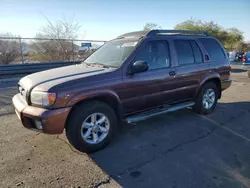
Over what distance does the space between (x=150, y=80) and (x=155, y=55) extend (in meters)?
0.58

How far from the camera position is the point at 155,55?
4055 millimetres

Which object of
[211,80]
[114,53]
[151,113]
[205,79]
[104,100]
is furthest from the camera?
[211,80]

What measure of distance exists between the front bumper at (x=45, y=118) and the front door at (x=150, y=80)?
1.13 metres

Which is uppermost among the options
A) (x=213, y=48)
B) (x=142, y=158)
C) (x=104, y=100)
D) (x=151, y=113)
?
(x=213, y=48)

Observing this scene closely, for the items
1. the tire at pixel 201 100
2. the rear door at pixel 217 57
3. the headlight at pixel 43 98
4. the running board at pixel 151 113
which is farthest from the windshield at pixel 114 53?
the tire at pixel 201 100

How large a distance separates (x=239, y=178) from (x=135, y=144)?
1.64 m

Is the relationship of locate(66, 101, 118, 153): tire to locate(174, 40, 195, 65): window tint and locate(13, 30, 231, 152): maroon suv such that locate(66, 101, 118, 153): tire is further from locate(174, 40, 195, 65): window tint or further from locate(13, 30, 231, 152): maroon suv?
locate(174, 40, 195, 65): window tint

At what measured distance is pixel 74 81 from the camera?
3008mm

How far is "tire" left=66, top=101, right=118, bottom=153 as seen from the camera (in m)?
3.06

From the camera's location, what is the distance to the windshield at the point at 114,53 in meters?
3.76

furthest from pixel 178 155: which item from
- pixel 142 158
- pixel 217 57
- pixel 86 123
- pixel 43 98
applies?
pixel 217 57

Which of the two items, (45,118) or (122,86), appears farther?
(122,86)

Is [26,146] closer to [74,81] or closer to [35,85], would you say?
[35,85]

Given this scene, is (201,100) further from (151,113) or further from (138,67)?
(138,67)
